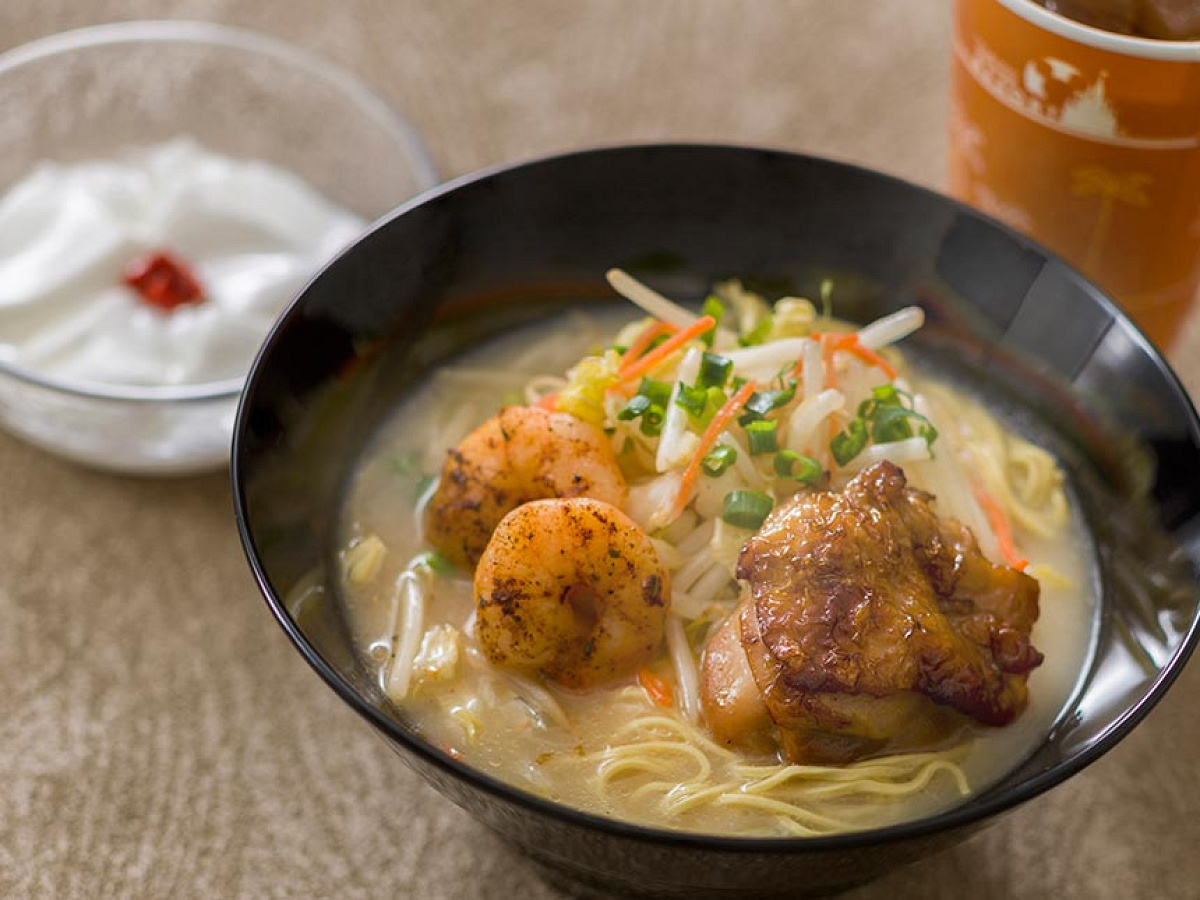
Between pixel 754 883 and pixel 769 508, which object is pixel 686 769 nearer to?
pixel 754 883

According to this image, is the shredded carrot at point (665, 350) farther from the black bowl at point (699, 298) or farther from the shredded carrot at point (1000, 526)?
the shredded carrot at point (1000, 526)

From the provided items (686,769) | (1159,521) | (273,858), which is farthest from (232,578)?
(1159,521)

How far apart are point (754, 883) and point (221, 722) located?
110 centimetres

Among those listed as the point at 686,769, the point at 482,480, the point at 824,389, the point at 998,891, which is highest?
the point at 824,389

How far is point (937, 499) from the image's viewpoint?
2422 millimetres

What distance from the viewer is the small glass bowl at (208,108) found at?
350 centimetres

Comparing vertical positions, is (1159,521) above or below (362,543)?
above

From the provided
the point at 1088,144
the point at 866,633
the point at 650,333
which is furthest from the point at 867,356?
the point at 1088,144

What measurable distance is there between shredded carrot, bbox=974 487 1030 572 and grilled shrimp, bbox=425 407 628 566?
661mm

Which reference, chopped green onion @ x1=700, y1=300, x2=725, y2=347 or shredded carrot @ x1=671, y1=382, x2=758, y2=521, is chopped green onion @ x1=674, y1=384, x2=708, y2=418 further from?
chopped green onion @ x1=700, y1=300, x2=725, y2=347

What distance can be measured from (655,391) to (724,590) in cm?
35

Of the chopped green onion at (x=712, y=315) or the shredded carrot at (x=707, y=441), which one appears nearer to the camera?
the shredded carrot at (x=707, y=441)

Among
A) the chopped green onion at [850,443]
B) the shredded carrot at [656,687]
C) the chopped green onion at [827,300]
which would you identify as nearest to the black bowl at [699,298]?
the chopped green onion at [827,300]

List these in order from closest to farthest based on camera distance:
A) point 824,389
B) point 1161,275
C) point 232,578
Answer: point 824,389 → point 232,578 → point 1161,275
